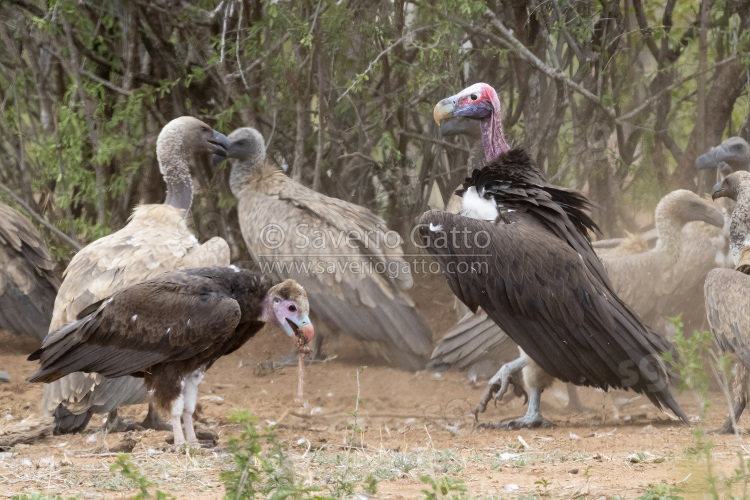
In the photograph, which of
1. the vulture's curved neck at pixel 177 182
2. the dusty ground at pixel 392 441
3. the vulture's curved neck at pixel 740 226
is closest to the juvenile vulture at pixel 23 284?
the dusty ground at pixel 392 441

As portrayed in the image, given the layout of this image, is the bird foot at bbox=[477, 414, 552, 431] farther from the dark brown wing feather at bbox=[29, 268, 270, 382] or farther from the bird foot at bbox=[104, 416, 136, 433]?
the bird foot at bbox=[104, 416, 136, 433]

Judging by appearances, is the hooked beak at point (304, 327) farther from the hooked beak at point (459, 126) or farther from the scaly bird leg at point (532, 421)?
the hooked beak at point (459, 126)

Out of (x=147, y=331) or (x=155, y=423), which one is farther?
(x=155, y=423)

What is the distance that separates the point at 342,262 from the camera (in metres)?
6.73

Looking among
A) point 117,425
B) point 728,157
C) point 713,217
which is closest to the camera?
point 117,425

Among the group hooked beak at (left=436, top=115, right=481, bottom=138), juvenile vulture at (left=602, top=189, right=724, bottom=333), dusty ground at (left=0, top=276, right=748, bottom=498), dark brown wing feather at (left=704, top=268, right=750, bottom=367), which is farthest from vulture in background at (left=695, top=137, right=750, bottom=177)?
dark brown wing feather at (left=704, top=268, right=750, bottom=367)

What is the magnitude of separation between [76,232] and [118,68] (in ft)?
4.79

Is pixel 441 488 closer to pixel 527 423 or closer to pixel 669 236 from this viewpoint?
pixel 527 423

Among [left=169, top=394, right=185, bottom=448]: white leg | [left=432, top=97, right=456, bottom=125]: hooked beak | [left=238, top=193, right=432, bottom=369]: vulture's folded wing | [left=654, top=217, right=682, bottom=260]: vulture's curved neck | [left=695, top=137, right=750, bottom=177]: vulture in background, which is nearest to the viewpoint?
[left=169, top=394, right=185, bottom=448]: white leg

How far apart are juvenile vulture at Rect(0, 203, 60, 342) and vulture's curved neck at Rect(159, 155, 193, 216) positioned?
1199mm

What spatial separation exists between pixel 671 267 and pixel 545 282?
190cm

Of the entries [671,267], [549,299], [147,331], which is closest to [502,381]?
[549,299]

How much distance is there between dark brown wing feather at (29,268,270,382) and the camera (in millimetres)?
4289

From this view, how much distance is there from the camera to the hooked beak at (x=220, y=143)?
6.96 meters
